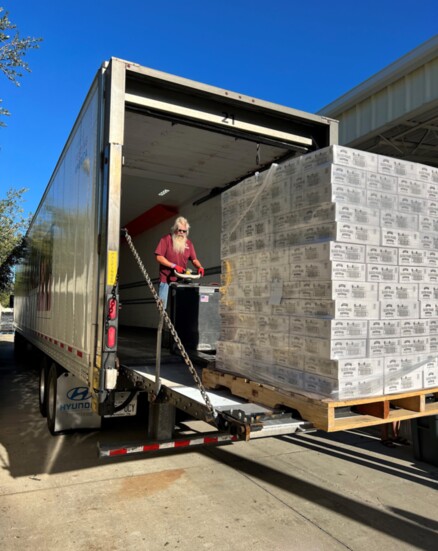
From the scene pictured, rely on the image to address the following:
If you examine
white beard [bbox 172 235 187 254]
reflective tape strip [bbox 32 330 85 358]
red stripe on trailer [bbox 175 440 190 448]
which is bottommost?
red stripe on trailer [bbox 175 440 190 448]

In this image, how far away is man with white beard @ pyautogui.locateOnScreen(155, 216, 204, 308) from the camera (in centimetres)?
509

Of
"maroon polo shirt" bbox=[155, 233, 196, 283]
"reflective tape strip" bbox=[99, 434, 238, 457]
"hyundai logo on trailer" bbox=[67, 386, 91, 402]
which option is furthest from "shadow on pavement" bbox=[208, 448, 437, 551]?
"maroon polo shirt" bbox=[155, 233, 196, 283]

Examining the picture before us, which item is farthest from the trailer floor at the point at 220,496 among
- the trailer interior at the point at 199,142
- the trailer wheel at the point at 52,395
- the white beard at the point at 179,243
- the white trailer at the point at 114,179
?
the white beard at the point at 179,243

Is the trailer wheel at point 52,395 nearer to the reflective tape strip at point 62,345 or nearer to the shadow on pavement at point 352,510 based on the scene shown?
the reflective tape strip at point 62,345

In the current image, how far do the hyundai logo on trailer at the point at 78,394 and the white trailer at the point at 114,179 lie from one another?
1 cm

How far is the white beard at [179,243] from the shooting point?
17.5 ft

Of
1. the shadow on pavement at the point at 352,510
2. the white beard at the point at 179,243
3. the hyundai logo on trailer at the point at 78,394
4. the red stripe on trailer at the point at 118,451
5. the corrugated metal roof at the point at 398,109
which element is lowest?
the shadow on pavement at the point at 352,510

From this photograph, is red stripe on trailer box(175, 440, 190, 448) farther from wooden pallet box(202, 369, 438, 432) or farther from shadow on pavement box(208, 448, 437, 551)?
wooden pallet box(202, 369, 438, 432)

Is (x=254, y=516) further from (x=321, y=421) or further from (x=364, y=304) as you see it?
(x=364, y=304)

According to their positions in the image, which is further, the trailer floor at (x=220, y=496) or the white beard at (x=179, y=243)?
the white beard at (x=179, y=243)

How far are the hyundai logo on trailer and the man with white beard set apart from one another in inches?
59.4

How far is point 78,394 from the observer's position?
5.46m

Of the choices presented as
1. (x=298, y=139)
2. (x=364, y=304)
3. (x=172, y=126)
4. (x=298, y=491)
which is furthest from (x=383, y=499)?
(x=172, y=126)

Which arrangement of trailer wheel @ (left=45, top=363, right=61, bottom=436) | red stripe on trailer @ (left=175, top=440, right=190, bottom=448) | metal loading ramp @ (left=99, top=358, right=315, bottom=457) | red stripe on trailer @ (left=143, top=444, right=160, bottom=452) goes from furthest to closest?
1. trailer wheel @ (left=45, top=363, right=61, bottom=436)
2. red stripe on trailer @ (left=175, top=440, right=190, bottom=448)
3. red stripe on trailer @ (left=143, top=444, right=160, bottom=452)
4. metal loading ramp @ (left=99, top=358, right=315, bottom=457)
